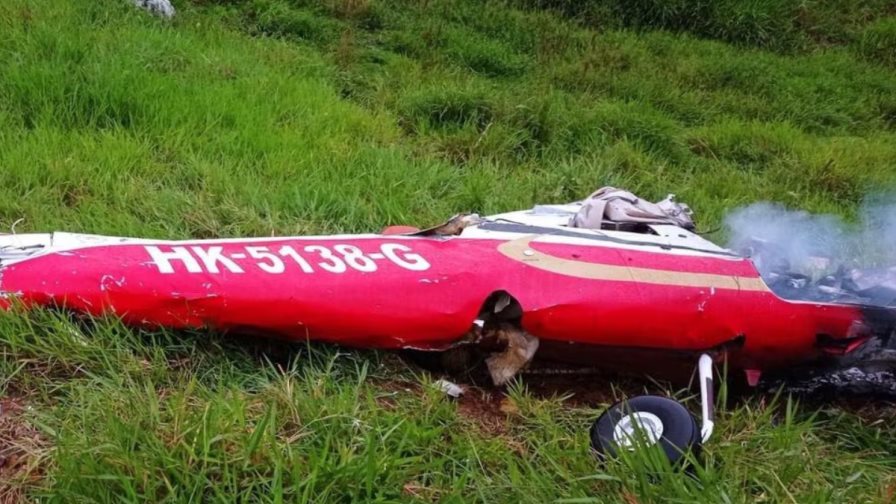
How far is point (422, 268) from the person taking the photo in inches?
98.0

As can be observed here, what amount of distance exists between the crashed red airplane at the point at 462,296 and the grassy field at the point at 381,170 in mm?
109

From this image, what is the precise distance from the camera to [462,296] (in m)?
2.45

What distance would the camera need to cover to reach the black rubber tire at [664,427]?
2021 millimetres

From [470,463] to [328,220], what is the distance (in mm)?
1626

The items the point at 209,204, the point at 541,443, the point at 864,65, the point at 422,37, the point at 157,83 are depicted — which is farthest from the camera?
the point at 864,65

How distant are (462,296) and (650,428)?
0.65 meters

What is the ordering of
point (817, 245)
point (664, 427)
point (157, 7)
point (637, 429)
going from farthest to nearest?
1. point (157, 7)
2. point (817, 245)
3. point (664, 427)
4. point (637, 429)

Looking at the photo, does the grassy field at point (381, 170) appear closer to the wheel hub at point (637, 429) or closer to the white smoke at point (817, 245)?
the wheel hub at point (637, 429)

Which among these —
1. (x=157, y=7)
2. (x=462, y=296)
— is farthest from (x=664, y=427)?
(x=157, y=7)

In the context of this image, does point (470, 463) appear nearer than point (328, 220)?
Yes

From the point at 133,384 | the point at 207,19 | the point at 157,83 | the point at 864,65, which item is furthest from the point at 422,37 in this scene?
the point at 133,384

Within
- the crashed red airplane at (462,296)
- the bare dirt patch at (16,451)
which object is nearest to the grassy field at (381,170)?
the bare dirt patch at (16,451)

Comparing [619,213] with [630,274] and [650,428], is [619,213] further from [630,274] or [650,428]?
[650,428]

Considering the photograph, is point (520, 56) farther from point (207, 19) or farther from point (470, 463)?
point (470, 463)
